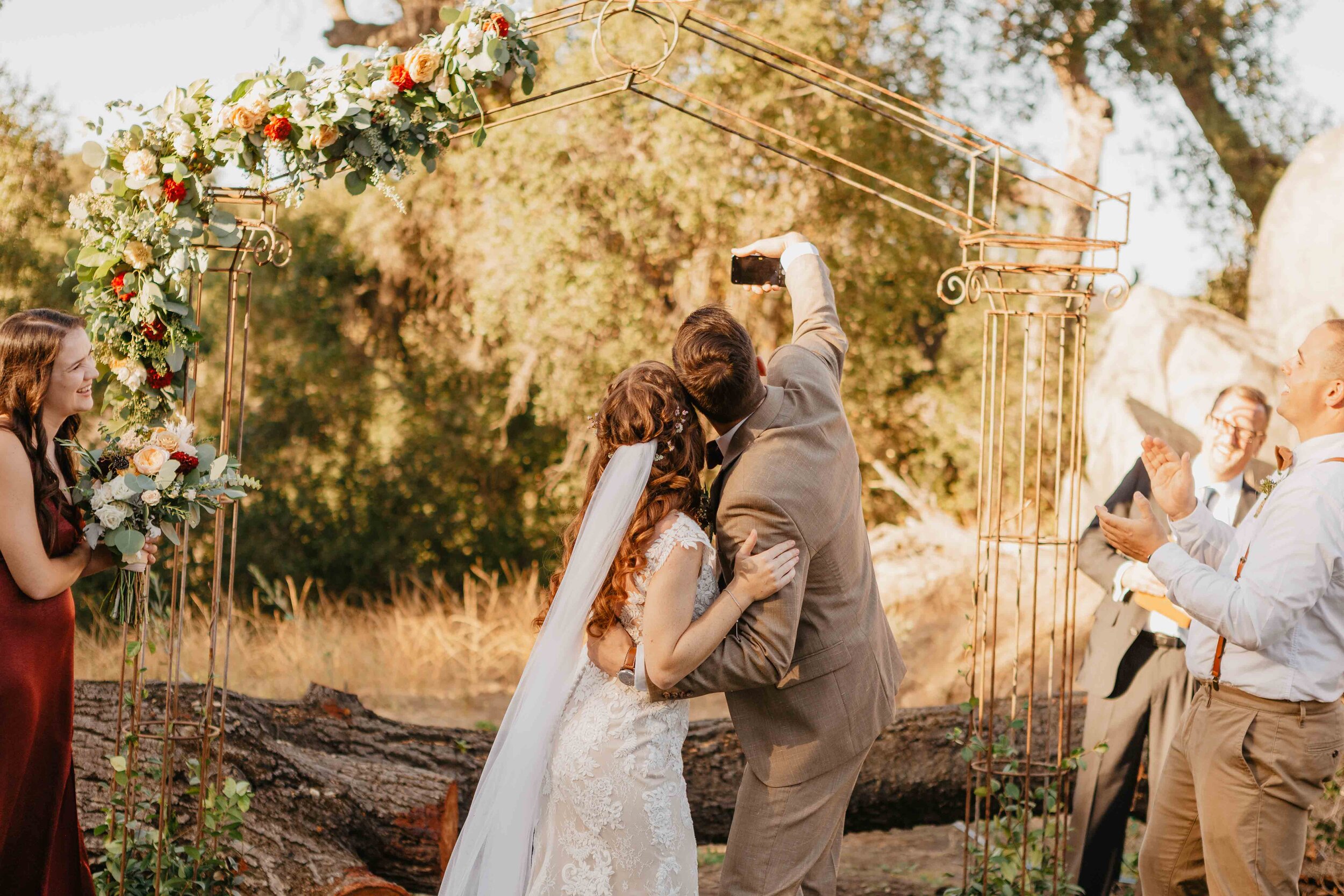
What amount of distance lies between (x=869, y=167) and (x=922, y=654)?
14.4 feet

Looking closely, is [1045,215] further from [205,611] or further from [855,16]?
[205,611]

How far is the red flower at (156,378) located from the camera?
3.48 m

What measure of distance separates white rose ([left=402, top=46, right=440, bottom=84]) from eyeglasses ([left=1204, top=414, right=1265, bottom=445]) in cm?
304

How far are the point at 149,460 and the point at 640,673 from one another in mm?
1527

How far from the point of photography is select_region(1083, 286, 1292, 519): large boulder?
852 cm

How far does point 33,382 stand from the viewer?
10.0ft

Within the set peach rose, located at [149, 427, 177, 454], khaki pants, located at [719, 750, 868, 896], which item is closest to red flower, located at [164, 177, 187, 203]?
peach rose, located at [149, 427, 177, 454]

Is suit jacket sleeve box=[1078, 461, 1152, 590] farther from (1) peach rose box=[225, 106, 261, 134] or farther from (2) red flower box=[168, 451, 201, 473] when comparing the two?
(1) peach rose box=[225, 106, 261, 134]

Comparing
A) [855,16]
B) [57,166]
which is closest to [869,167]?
[855,16]

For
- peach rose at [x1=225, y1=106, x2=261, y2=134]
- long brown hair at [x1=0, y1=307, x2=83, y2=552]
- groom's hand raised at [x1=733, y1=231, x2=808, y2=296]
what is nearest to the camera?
long brown hair at [x1=0, y1=307, x2=83, y2=552]

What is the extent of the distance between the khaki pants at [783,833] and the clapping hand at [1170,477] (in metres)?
1.04

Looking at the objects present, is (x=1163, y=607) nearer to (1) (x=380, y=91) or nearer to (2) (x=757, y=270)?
Answer: (2) (x=757, y=270)

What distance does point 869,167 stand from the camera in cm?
1002

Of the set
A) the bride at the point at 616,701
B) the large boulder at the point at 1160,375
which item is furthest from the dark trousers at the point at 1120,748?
the large boulder at the point at 1160,375
